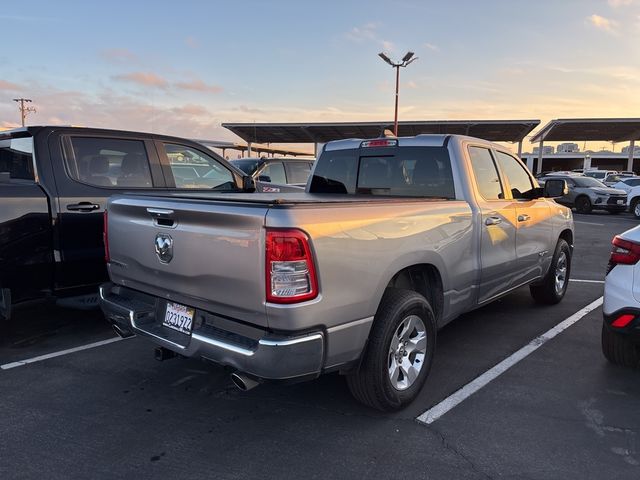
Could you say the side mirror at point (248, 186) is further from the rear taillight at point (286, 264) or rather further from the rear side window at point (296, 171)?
the rear side window at point (296, 171)

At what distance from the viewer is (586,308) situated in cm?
584

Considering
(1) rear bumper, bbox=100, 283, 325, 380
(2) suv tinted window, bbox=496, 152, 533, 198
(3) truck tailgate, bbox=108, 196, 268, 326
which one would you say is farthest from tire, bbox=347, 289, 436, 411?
(2) suv tinted window, bbox=496, 152, 533, 198

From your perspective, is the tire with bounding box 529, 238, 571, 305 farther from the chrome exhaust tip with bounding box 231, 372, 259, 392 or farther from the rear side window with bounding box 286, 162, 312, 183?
the rear side window with bounding box 286, 162, 312, 183

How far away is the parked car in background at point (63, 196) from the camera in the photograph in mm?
4129

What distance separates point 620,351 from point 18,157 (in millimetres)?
5652

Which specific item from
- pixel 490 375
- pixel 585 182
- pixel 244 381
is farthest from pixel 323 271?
pixel 585 182

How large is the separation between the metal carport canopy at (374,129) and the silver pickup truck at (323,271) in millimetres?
38046

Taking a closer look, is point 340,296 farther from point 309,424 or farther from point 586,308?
point 586,308

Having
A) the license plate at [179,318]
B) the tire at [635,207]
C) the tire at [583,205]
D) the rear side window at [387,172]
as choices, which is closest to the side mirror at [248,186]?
the rear side window at [387,172]

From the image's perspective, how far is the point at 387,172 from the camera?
4.60m

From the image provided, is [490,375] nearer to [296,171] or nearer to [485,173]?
[485,173]

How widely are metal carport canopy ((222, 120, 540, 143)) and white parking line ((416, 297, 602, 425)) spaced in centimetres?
3742

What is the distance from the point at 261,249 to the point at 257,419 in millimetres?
1369

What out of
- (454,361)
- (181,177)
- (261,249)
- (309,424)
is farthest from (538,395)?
(181,177)
